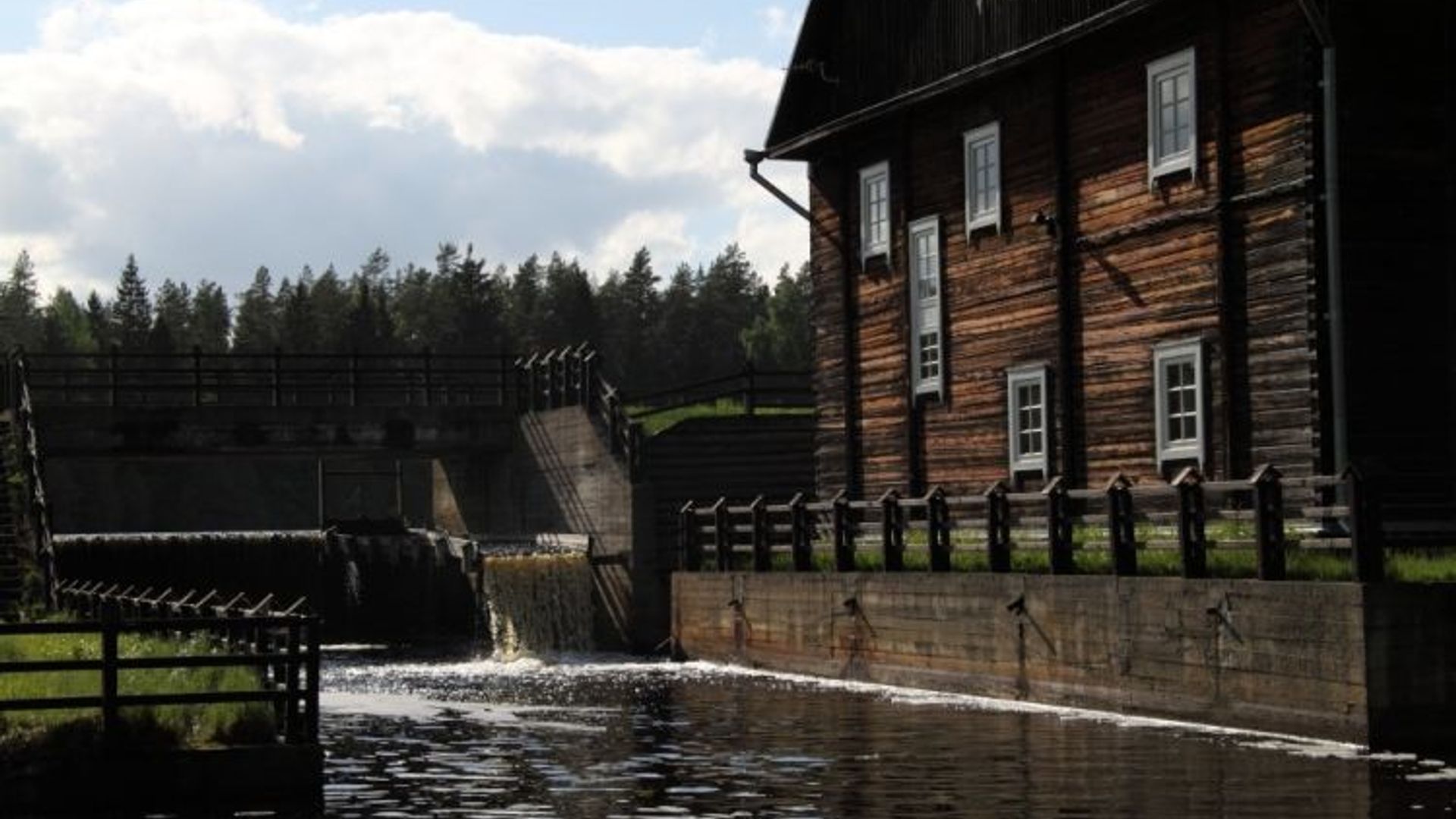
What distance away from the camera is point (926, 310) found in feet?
122

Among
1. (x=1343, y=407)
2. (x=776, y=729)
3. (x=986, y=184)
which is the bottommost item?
(x=776, y=729)

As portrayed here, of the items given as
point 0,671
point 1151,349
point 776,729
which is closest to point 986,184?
point 1151,349

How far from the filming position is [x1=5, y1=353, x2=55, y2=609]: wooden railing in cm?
3688

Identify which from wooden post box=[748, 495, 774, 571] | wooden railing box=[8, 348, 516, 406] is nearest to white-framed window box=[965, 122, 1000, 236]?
wooden post box=[748, 495, 774, 571]

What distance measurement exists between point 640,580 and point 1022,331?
1249 centimetres

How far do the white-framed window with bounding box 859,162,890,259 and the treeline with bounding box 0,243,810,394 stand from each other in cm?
9765

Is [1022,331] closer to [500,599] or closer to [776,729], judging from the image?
[776,729]

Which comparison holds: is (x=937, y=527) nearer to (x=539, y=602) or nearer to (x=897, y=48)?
(x=897, y=48)

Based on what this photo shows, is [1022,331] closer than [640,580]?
Yes

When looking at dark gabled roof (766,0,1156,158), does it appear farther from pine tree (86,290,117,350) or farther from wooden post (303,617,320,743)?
pine tree (86,290,117,350)

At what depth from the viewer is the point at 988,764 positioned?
21672 millimetres

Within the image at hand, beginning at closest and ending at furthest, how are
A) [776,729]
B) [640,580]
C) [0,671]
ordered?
[0,671], [776,729], [640,580]

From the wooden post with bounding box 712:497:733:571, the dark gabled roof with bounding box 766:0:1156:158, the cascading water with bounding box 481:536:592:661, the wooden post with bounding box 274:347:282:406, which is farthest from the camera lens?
the wooden post with bounding box 274:347:282:406

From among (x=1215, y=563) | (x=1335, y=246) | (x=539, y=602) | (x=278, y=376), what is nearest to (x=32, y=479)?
(x=539, y=602)
